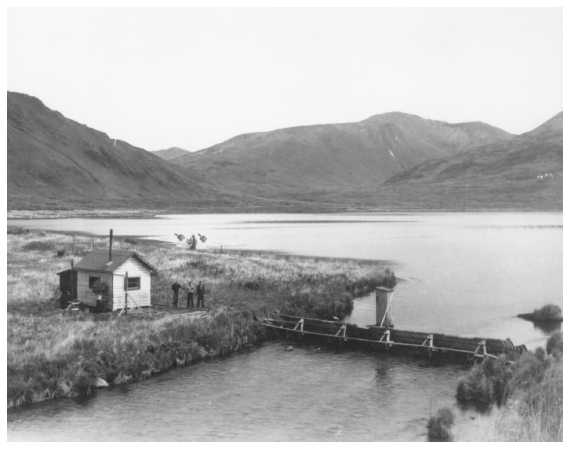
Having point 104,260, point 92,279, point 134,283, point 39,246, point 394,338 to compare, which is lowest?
point 394,338

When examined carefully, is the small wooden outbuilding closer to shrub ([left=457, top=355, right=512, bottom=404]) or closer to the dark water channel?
the dark water channel

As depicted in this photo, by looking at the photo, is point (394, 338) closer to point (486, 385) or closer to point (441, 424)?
point (486, 385)

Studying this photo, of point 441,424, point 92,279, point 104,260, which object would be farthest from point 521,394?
point 92,279

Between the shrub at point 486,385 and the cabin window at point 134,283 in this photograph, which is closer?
the shrub at point 486,385

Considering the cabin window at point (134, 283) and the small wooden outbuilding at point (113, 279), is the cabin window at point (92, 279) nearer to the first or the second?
the small wooden outbuilding at point (113, 279)

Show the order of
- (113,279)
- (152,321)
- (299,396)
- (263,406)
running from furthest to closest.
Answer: (113,279), (152,321), (299,396), (263,406)

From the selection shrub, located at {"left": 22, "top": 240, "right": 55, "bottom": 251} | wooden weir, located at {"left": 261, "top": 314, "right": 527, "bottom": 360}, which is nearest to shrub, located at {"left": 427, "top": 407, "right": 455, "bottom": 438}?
wooden weir, located at {"left": 261, "top": 314, "right": 527, "bottom": 360}

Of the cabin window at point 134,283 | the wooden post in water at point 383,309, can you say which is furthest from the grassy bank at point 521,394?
the cabin window at point 134,283
